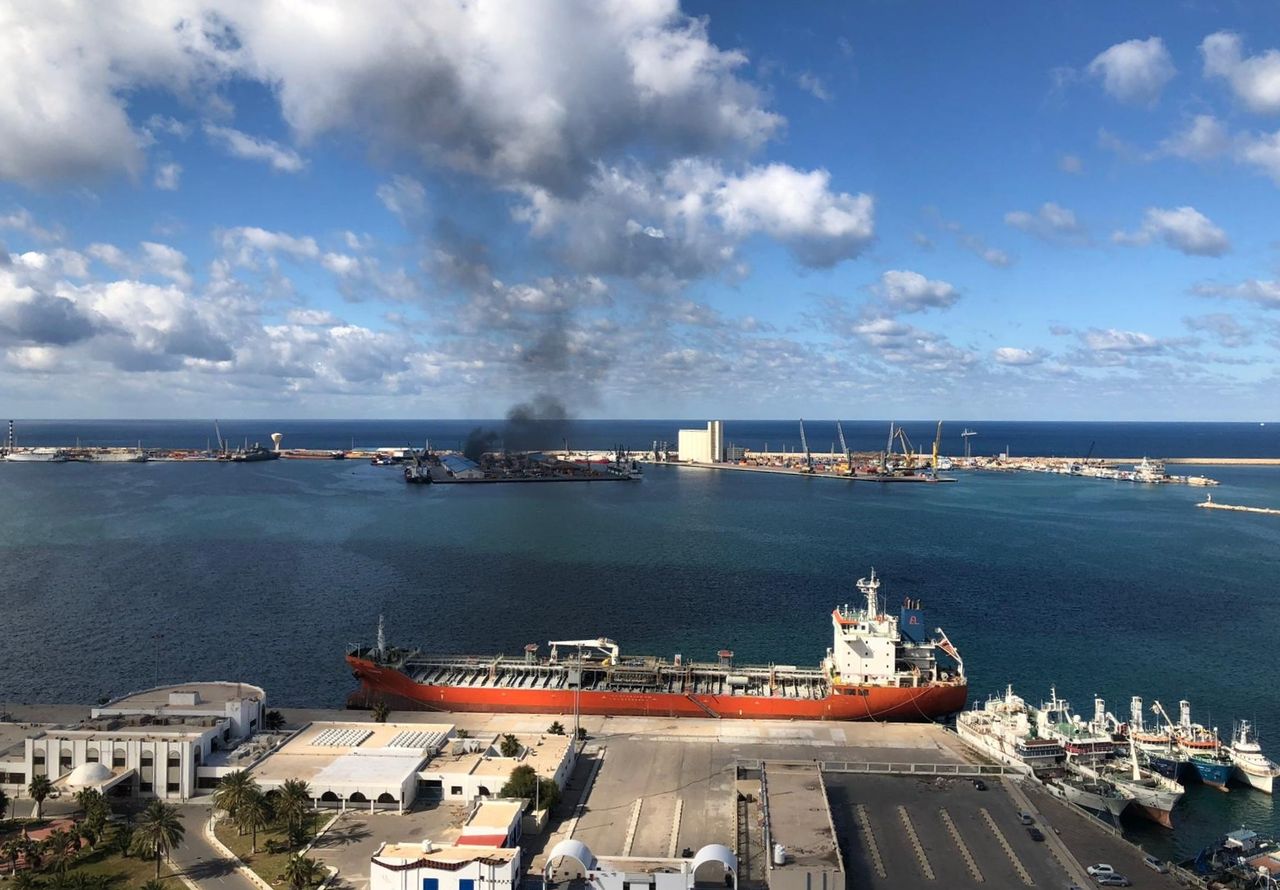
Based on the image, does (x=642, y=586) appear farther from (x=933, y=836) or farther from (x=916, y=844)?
(x=916, y=844)

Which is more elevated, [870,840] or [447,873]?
[870,840]

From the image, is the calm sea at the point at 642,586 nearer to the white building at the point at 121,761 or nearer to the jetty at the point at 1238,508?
the jetty at the point at 1238,508

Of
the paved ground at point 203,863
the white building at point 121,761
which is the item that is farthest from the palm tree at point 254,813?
the white building at point 121,761

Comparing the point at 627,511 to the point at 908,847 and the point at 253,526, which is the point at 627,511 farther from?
the point at 908,847

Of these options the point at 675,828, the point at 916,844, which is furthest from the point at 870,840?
the point at 675,828

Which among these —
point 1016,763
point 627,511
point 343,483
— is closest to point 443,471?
point 343,483
